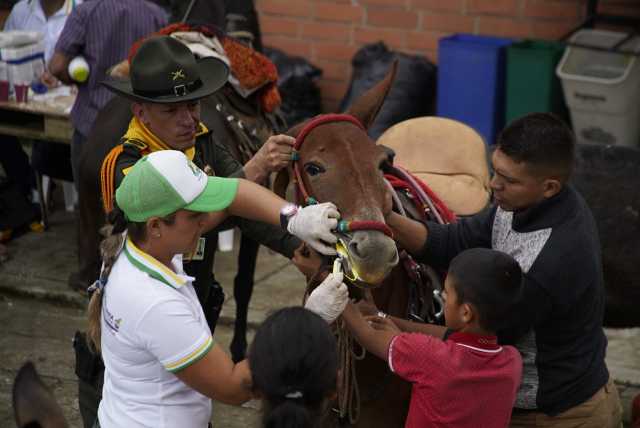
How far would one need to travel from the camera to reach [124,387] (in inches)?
105

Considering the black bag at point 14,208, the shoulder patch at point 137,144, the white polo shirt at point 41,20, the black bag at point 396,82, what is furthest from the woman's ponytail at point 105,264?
the black bag at point 396,82

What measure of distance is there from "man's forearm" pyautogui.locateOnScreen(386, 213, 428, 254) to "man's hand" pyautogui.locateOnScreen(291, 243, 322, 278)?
1.07 feet

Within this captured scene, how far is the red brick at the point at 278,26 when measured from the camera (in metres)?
8.76

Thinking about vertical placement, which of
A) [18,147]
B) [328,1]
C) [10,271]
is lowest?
[10,271]

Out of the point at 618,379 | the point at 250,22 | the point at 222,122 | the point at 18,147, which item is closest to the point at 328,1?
the point at 250,22

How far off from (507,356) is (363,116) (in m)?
1.14

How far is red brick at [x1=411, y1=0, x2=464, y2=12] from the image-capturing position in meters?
8.09

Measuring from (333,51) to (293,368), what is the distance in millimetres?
6756

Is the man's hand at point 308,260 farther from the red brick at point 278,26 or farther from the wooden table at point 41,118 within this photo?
the red brick at point 278,26

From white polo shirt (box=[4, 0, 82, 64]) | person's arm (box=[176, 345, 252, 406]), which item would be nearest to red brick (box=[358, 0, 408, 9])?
white polo shirt (box=[4, 0, 82, 64])

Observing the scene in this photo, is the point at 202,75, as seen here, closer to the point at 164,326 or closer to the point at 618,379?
the point at 164,326

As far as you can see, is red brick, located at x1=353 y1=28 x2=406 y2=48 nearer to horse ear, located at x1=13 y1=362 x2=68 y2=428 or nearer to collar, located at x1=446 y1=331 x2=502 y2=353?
collar, located at x1=446 y1=331 x2=502 y2=353

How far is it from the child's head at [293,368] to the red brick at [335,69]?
661 cm

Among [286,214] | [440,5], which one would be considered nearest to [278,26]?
[440,5]
